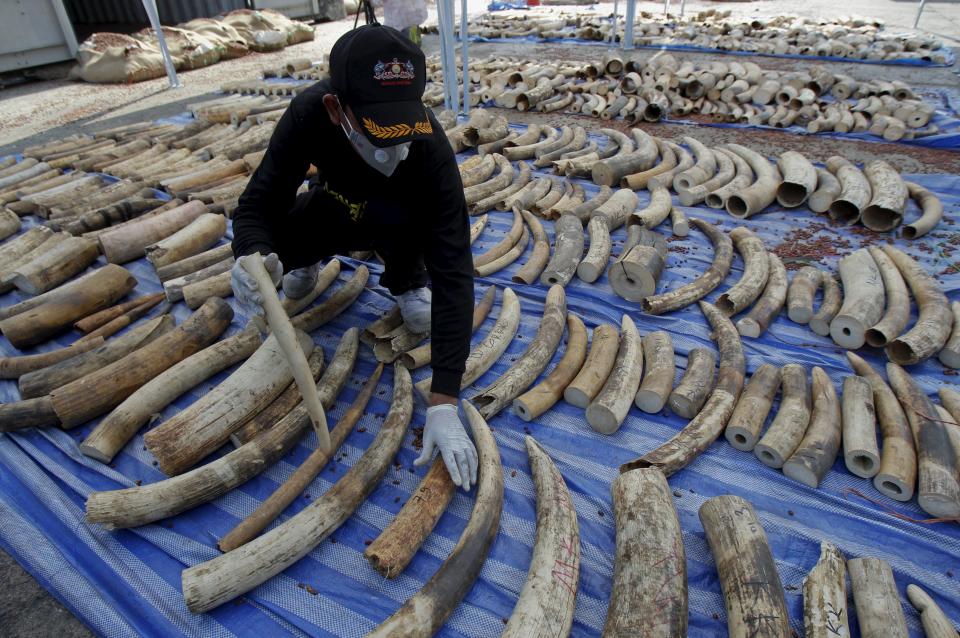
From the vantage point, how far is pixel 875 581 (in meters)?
2.24

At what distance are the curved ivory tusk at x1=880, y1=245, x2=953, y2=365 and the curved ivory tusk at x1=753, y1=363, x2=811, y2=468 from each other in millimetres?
712

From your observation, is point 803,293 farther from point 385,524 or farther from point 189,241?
point 189,241

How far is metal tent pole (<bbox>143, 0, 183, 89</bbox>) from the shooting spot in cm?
1109

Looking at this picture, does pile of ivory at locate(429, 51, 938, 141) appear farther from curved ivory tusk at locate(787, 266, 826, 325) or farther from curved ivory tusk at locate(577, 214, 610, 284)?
curved ivory tusk at locate(787, 266, 826, 325)

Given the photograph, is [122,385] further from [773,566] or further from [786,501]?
[786,501]

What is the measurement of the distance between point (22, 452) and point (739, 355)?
14.1 ft

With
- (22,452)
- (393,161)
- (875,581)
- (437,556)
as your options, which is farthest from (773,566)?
(22,452)

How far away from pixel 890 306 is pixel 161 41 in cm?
1357

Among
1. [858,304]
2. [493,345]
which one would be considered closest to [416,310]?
[493,345]

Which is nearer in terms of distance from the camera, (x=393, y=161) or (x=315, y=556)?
(x=315, y=556)

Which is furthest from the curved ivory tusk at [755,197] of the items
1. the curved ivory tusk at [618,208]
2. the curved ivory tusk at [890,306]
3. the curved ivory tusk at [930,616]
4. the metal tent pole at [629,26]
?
the metal tent pole at [629,26]

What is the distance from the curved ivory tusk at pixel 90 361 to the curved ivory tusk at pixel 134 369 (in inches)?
5.5

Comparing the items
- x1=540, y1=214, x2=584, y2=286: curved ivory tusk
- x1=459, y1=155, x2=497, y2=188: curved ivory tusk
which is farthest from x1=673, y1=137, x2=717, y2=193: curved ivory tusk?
x1=459, y1=155, x2=497, y2=188: curved ivory tusk

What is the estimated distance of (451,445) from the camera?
2.72 metres
